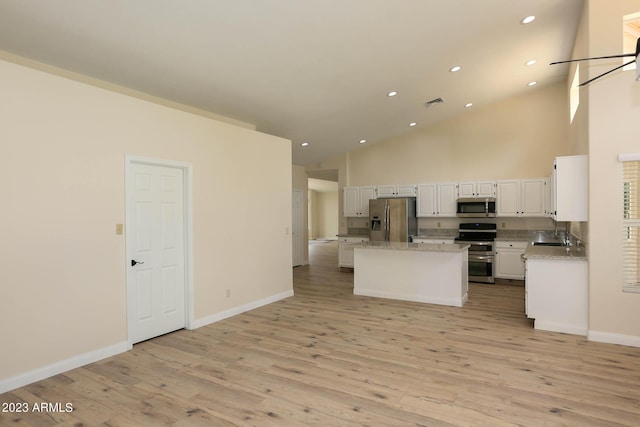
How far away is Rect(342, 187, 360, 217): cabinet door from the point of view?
9133 millimetres

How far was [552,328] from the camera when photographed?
4371 millimetres

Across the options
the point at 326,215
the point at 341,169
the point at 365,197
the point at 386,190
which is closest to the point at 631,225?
the point at 386,190

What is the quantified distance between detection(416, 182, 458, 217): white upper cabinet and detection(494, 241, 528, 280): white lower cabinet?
1226mm

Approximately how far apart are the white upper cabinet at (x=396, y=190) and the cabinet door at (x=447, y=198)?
0.62m

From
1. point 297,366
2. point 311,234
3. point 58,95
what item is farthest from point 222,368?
point 311,234

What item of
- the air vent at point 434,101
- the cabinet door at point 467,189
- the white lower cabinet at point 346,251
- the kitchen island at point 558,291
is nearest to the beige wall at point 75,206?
the air vent at point 434,101

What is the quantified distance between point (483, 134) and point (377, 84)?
3.62 meters

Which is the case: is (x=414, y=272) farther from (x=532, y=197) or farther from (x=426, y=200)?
(x=532, y=197)

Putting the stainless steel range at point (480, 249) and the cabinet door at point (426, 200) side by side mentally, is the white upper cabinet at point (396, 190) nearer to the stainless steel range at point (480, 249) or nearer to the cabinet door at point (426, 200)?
the cabinet door at point (426, 200)

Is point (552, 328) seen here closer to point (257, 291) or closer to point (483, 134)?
point (257, 291)

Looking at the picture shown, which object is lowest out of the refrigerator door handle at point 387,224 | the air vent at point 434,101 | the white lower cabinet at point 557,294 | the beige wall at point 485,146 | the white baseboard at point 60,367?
the white baseboard at point 60,367

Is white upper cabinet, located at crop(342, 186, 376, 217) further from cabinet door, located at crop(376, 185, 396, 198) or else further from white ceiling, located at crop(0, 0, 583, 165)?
white ceiling, located at crop(0, 0, 583, 165)

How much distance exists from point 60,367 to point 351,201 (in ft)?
22.8

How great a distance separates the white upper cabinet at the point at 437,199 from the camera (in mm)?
7965
